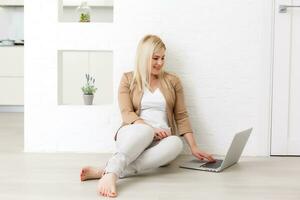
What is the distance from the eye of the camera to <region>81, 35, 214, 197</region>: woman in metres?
2.87

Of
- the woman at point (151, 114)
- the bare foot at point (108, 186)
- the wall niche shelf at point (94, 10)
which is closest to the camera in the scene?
the bare foot at point (108, 186)

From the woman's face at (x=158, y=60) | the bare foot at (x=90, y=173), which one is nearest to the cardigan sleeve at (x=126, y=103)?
the woman's face at (x=158, y=60)

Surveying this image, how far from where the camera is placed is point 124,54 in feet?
11.8

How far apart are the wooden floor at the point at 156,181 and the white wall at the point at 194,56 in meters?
0.25

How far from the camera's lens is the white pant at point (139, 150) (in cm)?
273

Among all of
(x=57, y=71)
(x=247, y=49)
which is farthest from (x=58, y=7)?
(x=247, y=49)

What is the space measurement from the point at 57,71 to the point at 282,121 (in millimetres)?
1613

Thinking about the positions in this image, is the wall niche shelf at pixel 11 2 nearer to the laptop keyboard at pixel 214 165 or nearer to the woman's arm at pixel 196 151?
the woman's arm at pixel 196 151

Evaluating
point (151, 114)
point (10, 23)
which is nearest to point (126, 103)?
point (151, 114)

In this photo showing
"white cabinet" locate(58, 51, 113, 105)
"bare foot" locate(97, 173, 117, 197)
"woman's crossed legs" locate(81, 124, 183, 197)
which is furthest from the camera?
"white cabinet" locate(58, 51, 113, 105)

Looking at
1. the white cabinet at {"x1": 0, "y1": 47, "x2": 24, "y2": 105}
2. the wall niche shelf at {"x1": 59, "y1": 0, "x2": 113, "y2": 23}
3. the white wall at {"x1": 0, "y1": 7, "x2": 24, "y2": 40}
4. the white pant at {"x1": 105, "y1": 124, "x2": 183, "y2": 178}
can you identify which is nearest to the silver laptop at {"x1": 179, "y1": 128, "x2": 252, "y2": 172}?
the white pant at {"x1": 105, "y1": 124, "x2": 183, "y2": 178}

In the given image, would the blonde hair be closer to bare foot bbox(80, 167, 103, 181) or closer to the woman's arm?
the woman's arm

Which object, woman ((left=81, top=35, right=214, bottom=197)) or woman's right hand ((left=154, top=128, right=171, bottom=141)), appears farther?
woman's right hand ((left=154, top=128, right=171, bottom=141))

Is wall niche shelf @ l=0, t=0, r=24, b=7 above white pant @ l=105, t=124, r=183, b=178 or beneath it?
above
